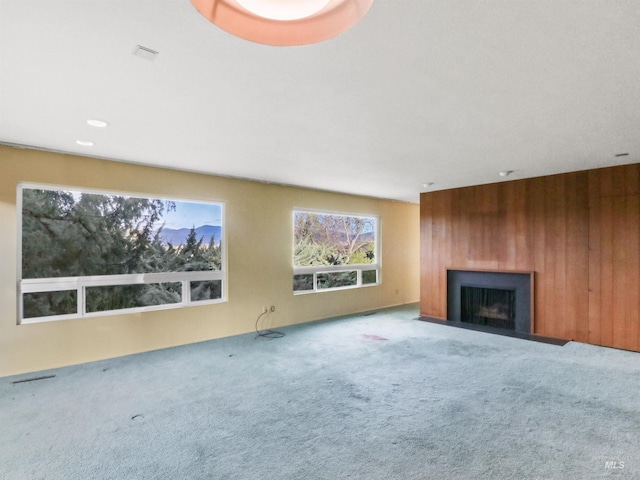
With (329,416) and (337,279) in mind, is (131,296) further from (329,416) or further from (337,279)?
(337,279)

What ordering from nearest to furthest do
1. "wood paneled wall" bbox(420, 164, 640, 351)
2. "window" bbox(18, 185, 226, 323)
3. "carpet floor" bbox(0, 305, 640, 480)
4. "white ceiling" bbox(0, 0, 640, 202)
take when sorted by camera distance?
"white ceiling" bbox(0, 0, 640, 202)
"carpet floor" bbox(0, 305, 640, 480)
"window" bbox(18, 185, 226, 323)
"wood paneled wall" bbox(420, 164, 640, 351)

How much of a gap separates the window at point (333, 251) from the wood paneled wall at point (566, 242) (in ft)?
5.04

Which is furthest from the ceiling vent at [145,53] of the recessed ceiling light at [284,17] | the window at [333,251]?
the window at [333,251]

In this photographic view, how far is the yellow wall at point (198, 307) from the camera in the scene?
3.33 m

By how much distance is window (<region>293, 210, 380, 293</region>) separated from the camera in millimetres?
5664

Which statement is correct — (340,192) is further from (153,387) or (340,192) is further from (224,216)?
(153,387)

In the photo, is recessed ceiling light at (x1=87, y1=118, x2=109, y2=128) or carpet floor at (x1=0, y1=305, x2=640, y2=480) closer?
carpet floor at (x1=0, y1=305, x2=640, y2=480)

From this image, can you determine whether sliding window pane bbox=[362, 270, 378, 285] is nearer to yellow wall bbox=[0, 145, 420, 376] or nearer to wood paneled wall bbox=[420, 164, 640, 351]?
yellow wall bbox=[0, 145, 420, 376]

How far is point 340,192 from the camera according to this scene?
6109 millimetres

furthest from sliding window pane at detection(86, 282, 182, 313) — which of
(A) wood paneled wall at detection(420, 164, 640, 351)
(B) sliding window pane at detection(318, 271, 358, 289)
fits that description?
(A) wood paneled wall at detection(420, 164, 640, 351)

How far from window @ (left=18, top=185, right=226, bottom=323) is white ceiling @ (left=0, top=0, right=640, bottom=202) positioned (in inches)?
25.9

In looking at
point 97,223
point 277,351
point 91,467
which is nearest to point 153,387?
point 91,467

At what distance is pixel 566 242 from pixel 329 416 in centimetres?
417

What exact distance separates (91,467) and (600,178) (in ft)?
19.4
